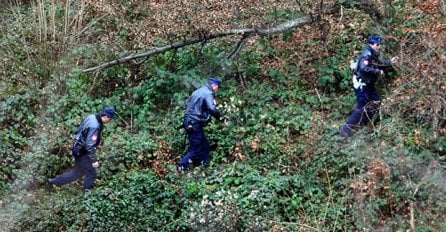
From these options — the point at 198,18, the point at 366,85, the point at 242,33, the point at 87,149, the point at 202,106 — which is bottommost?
the point at 87,149

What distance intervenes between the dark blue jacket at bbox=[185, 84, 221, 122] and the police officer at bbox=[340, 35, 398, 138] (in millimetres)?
2201

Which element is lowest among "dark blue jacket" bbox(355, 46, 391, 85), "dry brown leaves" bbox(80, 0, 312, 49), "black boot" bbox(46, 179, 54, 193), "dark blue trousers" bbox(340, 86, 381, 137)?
"black boot" bbox(46, 179, 54, 193)

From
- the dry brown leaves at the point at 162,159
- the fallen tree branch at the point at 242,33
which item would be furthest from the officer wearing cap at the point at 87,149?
the fallen tree branch at the point at 242,33

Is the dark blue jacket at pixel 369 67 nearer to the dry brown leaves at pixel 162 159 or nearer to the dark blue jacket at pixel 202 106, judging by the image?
the dark blue jacket at pixel 202 106

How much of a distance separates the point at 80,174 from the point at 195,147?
6.37 feet

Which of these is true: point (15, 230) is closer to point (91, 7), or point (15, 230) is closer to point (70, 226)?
point (70, 226)

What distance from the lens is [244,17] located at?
46.4 ft

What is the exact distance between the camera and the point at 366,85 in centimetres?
1193

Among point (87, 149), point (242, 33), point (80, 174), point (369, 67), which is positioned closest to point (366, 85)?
point (369, 67)

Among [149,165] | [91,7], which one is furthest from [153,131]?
[91,7]

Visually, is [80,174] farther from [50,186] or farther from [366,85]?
[366,85]

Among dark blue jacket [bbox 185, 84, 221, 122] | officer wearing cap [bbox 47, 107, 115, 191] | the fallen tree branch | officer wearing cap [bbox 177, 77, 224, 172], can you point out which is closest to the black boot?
officer wearing cap [bbox 47, 107, 115, 191]

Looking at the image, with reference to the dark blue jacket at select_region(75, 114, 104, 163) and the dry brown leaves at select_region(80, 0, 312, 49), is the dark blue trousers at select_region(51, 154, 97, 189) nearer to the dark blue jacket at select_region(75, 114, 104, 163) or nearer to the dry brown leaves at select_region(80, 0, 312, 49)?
the dark blue jacket at select_region(75, 114, 104, 163)

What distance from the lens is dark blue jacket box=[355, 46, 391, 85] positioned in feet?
38.7
